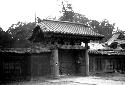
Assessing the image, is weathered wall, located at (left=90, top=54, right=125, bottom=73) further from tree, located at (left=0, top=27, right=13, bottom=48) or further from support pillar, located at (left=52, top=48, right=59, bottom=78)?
tree, located at (left=0, top=27, right=13, bottom=48)

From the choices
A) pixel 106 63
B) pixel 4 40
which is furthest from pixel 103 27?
pixel 4 40

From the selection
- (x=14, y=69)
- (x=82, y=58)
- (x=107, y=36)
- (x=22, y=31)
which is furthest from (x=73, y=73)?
(x=107, y=36)

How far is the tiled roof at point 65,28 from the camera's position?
18.1 metres

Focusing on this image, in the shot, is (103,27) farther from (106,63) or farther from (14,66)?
(14,66)

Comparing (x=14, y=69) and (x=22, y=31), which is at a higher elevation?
(x=22, y=31)

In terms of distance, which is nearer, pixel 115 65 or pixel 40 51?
pixel 40 51

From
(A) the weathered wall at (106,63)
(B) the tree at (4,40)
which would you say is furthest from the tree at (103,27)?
(B) the tree at (4,40)

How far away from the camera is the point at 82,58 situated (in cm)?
2030

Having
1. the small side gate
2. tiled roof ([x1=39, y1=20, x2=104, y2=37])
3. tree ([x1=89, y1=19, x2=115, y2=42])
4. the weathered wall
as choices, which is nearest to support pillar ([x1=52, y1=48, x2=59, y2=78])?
tiled roof ([x1=39, y1=20, x2=104, y2=37])

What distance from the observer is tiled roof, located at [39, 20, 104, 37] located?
711 inches

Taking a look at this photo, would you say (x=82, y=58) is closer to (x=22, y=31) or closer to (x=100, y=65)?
(x=100, y=65)

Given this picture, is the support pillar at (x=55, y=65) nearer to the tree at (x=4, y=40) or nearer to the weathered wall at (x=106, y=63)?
the weathered wall at (x=106, y=63)

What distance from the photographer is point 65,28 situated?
1945cm

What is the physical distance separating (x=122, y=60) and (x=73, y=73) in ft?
28.9
